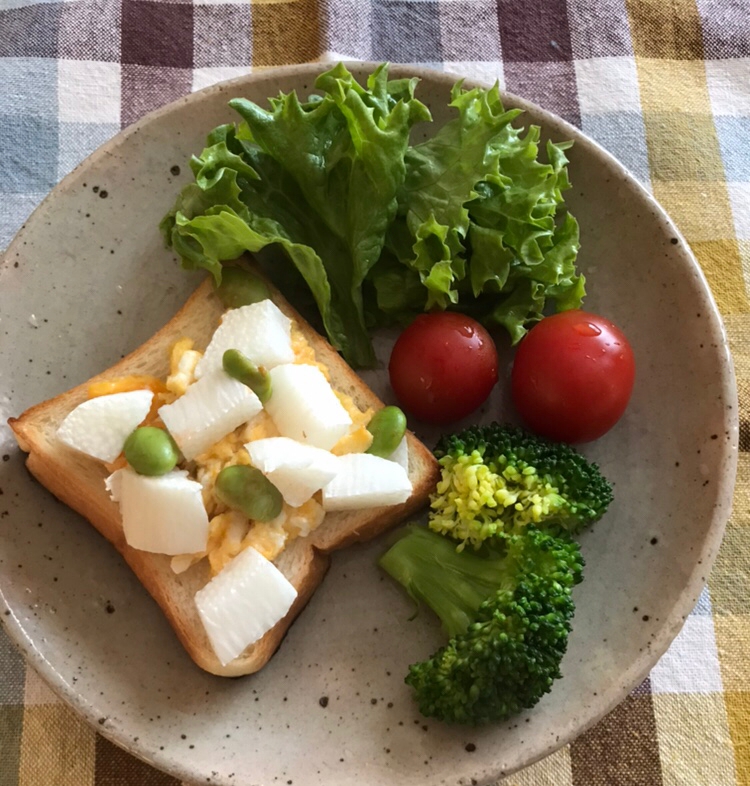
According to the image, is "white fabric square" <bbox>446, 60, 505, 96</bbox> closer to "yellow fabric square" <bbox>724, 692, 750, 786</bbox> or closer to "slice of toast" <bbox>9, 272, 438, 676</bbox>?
"slice of toast" <bbox>9, 272, 438, 676</bbox>

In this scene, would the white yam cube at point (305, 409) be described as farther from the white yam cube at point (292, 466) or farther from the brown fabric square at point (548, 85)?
the brown fabric square at point (548, 85)

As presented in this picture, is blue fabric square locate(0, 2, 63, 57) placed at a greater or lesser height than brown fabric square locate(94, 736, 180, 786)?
greater

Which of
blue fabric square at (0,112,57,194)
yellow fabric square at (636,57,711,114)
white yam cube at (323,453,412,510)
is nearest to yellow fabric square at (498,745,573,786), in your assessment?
white yam cube at (323,453,412,510)

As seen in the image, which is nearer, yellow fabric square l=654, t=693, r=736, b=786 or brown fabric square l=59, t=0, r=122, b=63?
yellow fabric square l=654, t=693, r=736, b=786

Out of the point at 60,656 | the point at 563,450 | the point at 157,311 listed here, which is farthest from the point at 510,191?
the point at 60,656

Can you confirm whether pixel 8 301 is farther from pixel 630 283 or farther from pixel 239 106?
pixel 630 283

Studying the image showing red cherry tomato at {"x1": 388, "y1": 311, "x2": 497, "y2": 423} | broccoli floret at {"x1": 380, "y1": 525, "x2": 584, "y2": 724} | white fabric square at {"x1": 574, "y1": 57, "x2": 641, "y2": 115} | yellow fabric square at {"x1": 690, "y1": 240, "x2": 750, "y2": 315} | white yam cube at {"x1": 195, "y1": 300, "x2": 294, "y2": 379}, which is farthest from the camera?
white fabric square at {"x1": 574, "y1": 57, "x2": 641, "y2": 115}

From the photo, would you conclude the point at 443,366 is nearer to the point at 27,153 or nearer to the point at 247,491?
the point at 247,491
